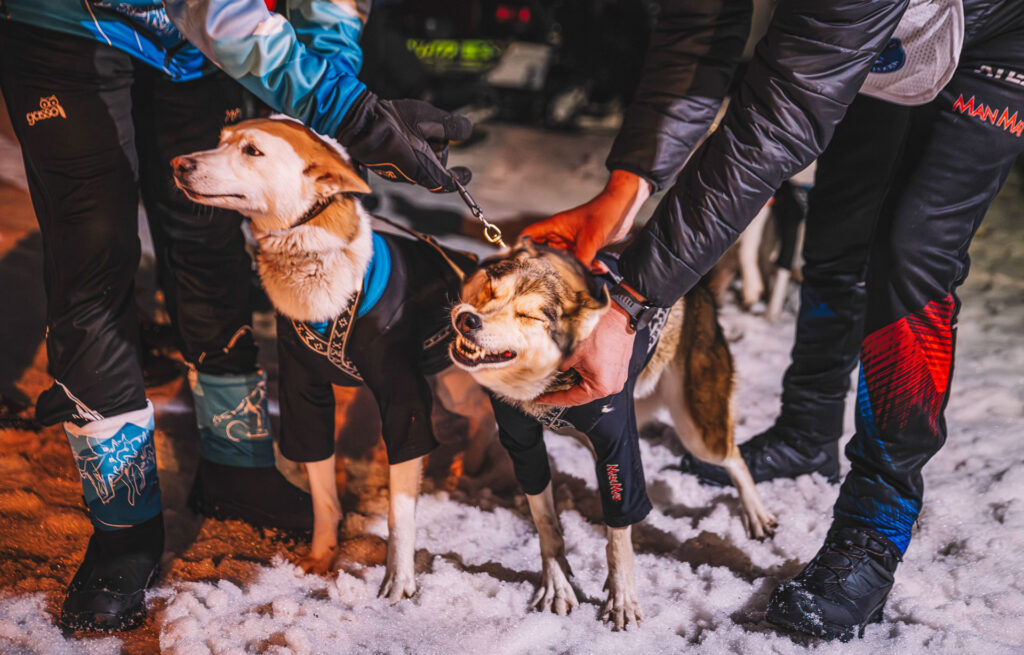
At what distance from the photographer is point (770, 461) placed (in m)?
2.53

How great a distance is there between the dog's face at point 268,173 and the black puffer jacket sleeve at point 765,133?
80 centimetres

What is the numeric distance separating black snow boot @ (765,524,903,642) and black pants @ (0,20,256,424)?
1.78m

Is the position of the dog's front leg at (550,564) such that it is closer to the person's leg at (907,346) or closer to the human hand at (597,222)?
the person's leg at (907,346)

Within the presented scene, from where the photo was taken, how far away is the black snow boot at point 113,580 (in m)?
1.81

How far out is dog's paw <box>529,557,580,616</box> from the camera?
1957 mm

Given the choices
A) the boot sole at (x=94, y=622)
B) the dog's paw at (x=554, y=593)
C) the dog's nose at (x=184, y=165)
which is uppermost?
the dog's nose at (x=184, y=165)

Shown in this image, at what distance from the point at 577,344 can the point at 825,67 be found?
78cm

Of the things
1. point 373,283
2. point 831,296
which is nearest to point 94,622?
point 373,283

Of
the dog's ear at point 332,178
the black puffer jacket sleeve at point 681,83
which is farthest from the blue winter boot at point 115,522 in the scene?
the black puffer jacket sleeve at point 681,83

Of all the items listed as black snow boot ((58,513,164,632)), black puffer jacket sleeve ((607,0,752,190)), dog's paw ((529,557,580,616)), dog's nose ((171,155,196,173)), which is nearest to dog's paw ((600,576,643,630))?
dog's paw ((529,557,580,616))

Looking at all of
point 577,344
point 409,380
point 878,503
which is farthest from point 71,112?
point 878,503

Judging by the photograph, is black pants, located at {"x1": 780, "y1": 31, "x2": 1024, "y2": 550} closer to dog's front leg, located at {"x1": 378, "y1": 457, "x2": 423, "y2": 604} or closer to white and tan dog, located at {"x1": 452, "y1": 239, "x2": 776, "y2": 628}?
white and tan dog, located at {"x1": 452, "y1": 239, "x2": 776, "y2": 628}

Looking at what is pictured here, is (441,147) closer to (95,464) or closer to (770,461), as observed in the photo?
(95,464)

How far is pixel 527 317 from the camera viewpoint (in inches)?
65.0
